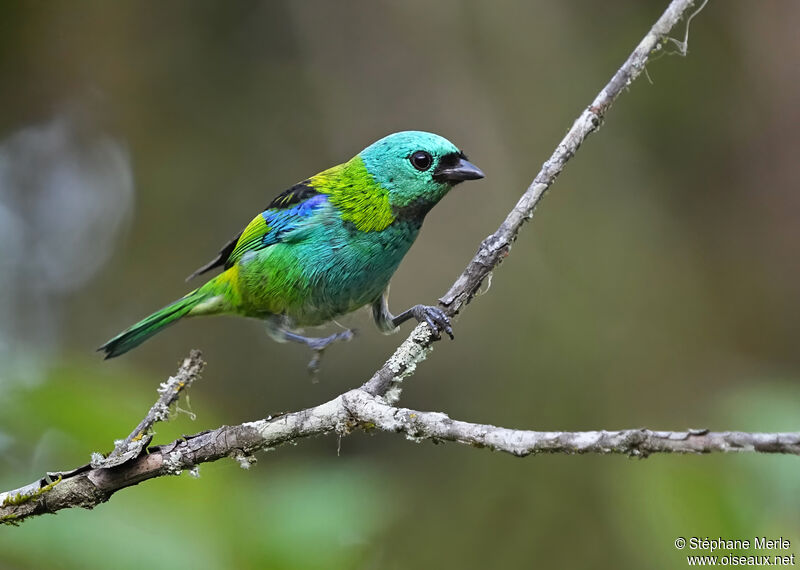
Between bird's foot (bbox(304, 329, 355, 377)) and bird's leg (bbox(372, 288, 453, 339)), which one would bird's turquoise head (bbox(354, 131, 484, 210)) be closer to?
bird's leg (bbox(372, 288, 453, 339))

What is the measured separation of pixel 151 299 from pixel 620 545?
4.29 metres

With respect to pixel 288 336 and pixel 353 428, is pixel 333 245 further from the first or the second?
pixel 353 428

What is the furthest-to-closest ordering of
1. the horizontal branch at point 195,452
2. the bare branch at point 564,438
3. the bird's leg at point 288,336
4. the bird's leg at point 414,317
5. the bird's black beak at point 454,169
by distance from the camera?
the bird's leg at point 288,336 < the bird's black beak at point 454,169 < the bird's leg at point 414,317 < the horizontal branch at point 195,452 < the bare branch at point 564,438

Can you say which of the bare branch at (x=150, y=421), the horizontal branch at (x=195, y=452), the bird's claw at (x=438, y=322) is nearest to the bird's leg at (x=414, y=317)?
the bird's claw at (x=438, y=322)

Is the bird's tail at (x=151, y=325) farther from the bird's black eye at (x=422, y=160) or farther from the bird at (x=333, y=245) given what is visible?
the bird's black eye at (x=422, y=160)

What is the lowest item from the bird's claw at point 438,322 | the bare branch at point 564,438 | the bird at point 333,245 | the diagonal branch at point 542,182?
the bare branch at point 564,438

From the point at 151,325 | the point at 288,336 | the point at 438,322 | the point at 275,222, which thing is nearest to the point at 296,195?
the point at 275,222

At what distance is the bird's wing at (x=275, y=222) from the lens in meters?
4.02

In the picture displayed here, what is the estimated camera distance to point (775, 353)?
5.76 m

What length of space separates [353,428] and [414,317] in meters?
1.39

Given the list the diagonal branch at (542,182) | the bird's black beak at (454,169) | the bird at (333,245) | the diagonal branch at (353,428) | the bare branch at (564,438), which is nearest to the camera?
the bare branch at (564,438)

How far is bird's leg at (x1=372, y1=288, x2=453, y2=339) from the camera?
263 cm

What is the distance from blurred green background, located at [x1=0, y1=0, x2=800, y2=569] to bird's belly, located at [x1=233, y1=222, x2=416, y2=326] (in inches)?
15.8

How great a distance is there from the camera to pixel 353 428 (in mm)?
2168
